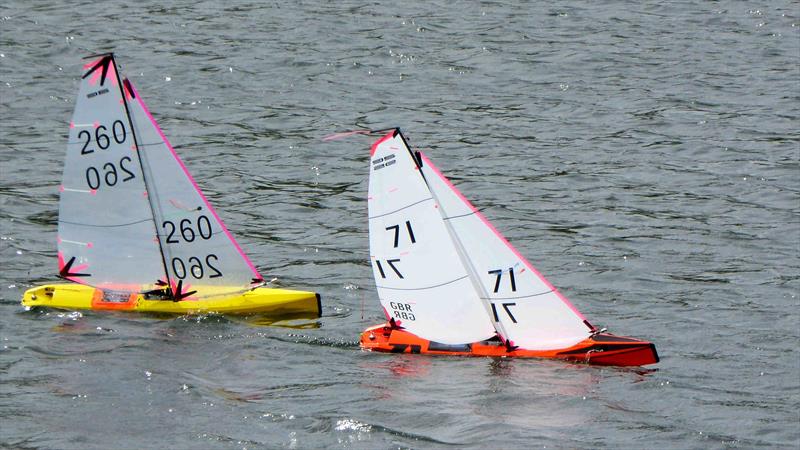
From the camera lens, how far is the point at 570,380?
24125 millimetres

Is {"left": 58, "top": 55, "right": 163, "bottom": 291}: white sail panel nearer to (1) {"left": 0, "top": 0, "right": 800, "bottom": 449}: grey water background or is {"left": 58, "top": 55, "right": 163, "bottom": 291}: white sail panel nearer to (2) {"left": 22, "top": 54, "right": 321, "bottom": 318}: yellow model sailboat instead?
(2) {"left": 22, "top": 54, "right": 321, "bottom": 318}: yellow model sailboat

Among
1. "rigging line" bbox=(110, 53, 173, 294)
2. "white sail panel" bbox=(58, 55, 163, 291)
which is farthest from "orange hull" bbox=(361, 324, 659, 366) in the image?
"white sail panel" bbox=(58, 55, 163, 291)

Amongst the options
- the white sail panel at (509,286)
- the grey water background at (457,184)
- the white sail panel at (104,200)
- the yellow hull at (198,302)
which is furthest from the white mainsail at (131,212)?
the white sail panel at (509,286)

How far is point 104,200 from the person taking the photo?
90.8 feet

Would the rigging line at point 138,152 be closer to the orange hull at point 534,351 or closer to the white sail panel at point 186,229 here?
the white sail panel at point 186,229

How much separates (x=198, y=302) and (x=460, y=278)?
5981mm

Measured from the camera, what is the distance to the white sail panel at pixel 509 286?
81.7ft

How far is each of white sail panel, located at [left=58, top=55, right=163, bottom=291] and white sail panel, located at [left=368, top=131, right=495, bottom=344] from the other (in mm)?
5373

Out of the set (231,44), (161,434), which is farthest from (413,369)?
(231,44)

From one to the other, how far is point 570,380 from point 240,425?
231 inches

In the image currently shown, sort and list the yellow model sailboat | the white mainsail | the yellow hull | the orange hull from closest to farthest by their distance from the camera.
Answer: the orange hull, the white mainsail, the yellow model sailboat, the yellow hull

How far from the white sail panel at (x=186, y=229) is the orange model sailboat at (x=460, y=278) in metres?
3.88

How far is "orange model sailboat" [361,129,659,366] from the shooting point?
2477 cm

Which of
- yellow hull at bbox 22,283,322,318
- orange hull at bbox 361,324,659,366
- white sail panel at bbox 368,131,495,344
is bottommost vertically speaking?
orange hull at bbox 361,324,659,366
